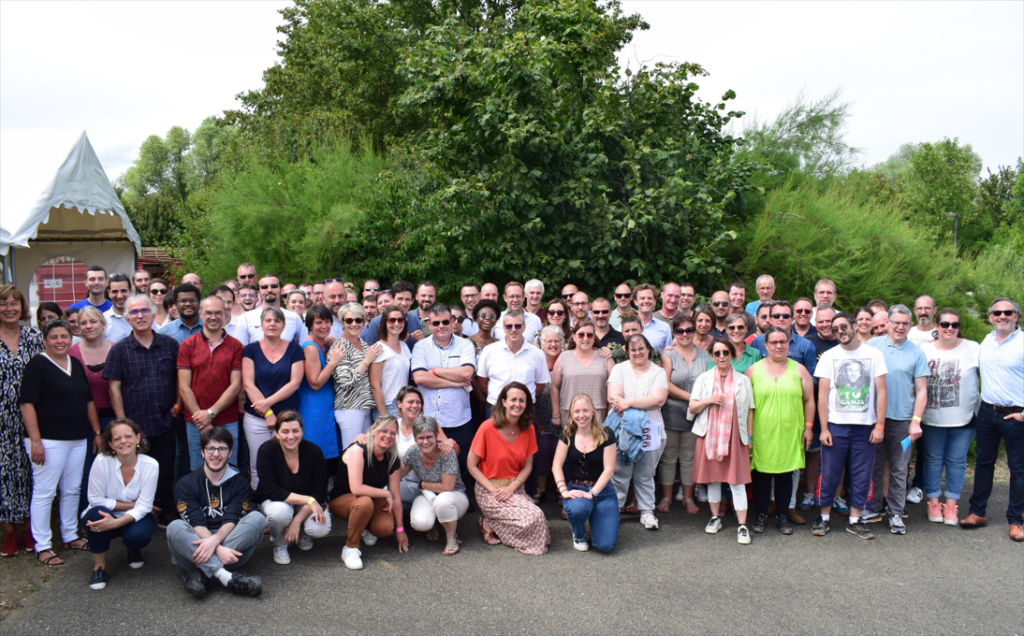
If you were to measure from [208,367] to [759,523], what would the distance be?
4.67 metres

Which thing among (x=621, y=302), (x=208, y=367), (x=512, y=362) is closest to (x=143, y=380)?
(x=208, y=367)

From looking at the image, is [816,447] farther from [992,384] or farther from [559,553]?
[559,553]

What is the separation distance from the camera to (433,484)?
5.49m

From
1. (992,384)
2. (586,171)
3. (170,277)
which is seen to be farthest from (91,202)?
(992,384)

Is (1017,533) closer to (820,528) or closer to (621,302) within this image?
(820,528)

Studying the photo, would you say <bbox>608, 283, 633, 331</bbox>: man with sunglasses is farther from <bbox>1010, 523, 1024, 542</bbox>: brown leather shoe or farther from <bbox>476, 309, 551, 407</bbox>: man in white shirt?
<bbox>1010, 523, 1024, 542</bbox>: brown leather shoe

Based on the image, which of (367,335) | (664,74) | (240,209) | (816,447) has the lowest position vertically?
(816,447)

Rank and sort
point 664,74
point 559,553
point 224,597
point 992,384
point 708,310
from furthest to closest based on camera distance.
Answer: point 664,74, point 708,310, point 992,384, point 559,553, point 224,597

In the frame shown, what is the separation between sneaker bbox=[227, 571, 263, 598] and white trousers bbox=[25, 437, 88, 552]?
1.58m

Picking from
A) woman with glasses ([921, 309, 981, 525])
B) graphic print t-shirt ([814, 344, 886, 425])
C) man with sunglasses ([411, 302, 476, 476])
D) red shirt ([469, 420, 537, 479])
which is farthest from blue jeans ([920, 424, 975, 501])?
man with sunglasses ([411, 302, 476, 476])

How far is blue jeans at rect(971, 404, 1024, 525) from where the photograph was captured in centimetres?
585

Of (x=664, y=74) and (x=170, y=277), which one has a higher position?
(x=664, y=74)

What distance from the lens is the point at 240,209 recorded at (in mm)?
10414

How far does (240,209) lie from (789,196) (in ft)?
27.2
